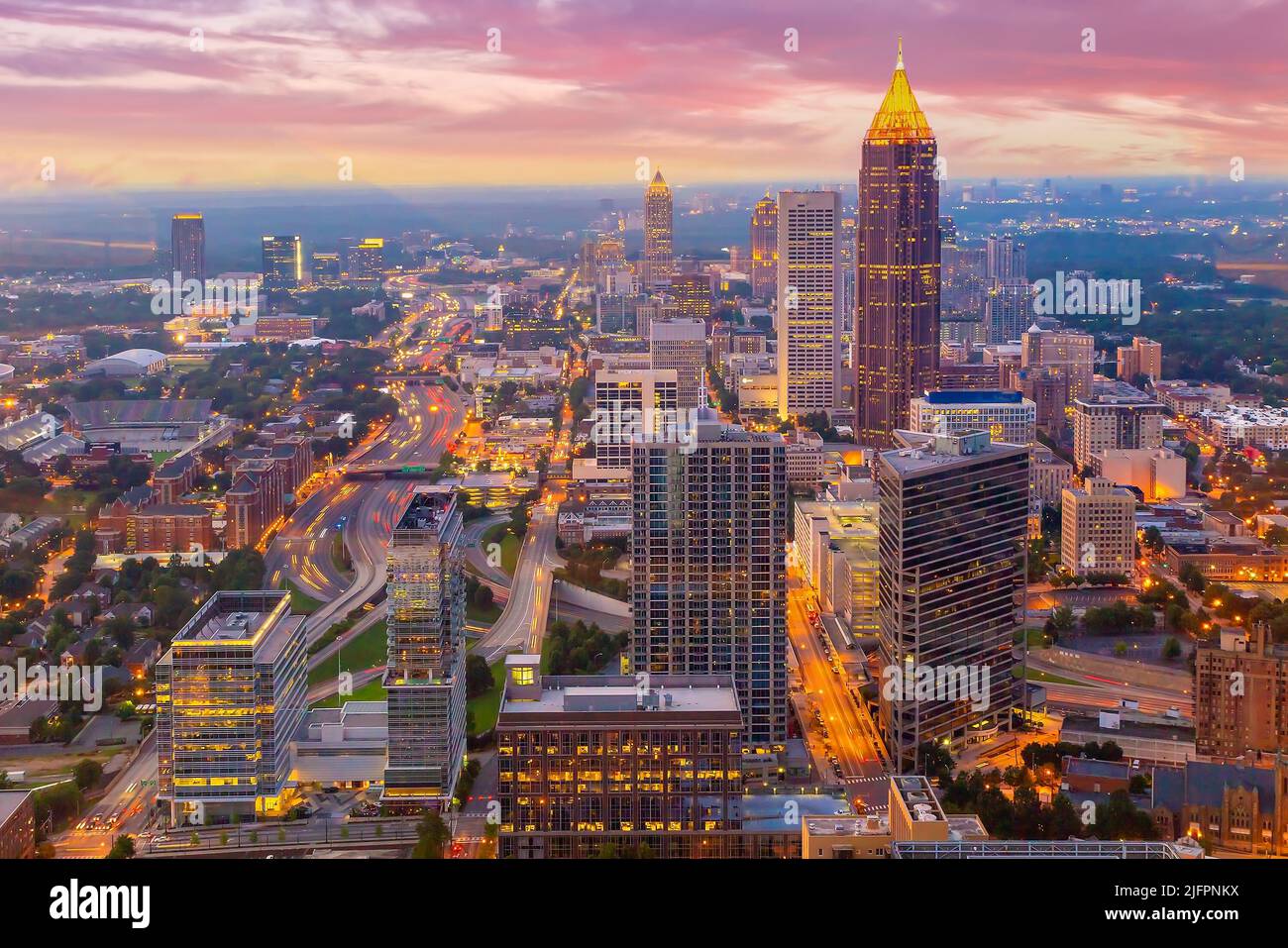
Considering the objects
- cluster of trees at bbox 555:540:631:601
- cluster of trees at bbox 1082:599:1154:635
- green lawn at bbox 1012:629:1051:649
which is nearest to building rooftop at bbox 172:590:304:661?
cluster of trees at bbox 555:540:631:601

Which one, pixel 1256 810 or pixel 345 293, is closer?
pixel 1256 810

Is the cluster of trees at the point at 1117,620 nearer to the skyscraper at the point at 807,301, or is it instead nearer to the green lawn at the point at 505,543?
the green lawn at the point at 505,543

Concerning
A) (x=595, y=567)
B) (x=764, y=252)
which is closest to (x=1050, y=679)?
(x=595, y=567)

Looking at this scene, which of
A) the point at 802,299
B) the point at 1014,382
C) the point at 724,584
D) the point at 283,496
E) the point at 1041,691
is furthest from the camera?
the point at 802,299

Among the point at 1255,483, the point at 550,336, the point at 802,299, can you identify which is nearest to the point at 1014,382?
the point at 802,299
